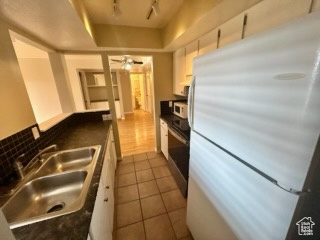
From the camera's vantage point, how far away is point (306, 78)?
0.44m

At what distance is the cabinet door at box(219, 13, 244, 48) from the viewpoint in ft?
3.88

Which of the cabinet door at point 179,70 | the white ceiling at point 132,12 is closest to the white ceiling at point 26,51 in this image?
the white ceiling at point 132,12

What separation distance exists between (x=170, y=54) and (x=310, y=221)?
8.94 ft

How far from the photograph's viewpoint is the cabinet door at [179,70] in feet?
7.45

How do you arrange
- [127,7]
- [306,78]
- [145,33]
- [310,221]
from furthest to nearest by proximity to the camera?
[145,33] → [127,7] → [310,221] → [306,78]

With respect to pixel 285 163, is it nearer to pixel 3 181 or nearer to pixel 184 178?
pixel 184 178

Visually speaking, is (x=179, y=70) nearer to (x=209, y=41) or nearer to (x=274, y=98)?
(x=209, y=41)

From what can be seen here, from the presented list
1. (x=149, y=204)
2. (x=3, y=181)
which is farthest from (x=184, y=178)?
(x=3, y=181)

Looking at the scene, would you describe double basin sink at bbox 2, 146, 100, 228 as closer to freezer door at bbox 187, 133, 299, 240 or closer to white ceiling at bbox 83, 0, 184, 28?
freezer door at bbox 187, 133, 299, 240

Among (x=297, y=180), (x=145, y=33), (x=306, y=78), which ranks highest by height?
(x=145, y=33)

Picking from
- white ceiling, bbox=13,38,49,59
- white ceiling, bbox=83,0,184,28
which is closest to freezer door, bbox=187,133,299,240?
white ceiling, bbox=83,0,184,28

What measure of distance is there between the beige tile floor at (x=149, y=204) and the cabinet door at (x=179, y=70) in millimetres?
1461

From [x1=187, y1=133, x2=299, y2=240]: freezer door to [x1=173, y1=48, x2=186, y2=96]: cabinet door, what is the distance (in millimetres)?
1414

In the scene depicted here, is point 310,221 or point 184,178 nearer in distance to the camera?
point 310,221
